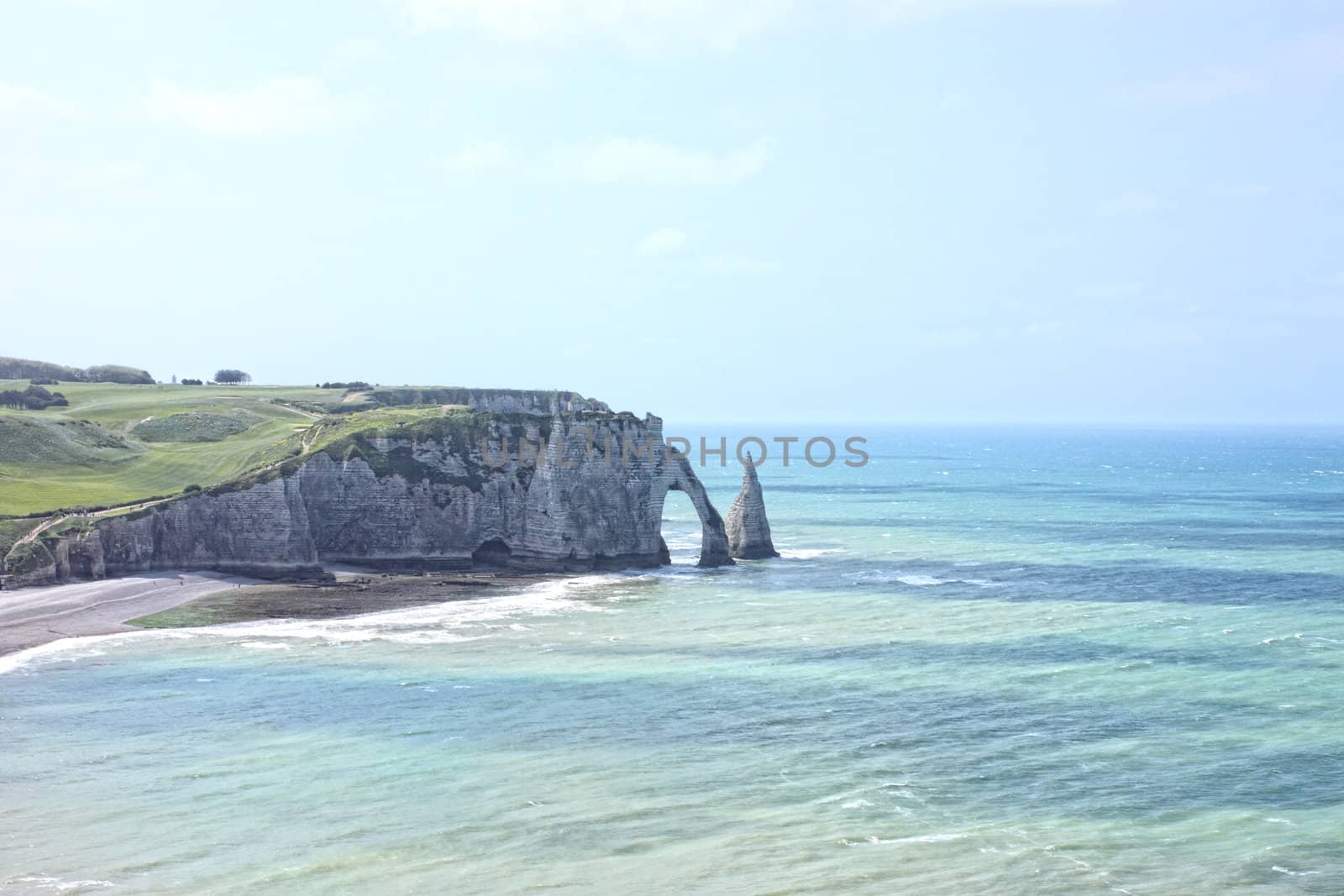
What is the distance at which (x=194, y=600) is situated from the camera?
59781mm

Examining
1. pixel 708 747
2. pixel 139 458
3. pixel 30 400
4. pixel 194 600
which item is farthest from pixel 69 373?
pixel 708 747

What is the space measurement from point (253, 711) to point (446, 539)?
1346 inches

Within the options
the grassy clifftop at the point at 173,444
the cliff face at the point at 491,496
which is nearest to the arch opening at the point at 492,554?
the cliff face at the point at 491,496

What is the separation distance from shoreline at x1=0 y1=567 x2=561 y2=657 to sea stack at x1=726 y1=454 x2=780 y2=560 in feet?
49.2

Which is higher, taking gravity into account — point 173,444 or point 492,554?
point 173,444

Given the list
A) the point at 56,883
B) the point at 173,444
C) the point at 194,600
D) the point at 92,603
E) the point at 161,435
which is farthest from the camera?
the point at 161,435

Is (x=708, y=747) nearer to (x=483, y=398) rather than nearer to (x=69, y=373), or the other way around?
Answer: (x=483, y=398)

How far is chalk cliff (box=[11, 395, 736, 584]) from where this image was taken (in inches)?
2768

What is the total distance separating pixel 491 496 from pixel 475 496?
3.23ft

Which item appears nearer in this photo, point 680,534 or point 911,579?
point 911,579

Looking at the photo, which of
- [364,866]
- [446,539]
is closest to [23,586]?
[446,539]

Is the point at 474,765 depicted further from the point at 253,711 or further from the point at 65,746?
the point at 65,746

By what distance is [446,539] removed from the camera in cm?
7438

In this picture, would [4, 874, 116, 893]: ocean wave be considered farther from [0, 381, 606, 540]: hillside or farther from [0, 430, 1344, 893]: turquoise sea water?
[0, 381, 606, 540]: hillside
